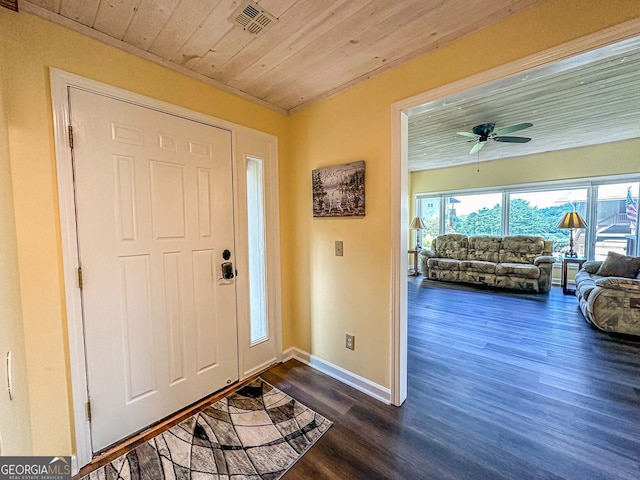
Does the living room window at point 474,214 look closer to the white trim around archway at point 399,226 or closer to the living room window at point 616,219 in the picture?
the living room window at point 616,219

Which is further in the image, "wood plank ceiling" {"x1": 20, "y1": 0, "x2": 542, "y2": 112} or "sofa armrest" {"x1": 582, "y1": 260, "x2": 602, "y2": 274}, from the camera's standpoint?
"sofa armrest" {"x1": 582, "y1": 260, "x2": 602, "y2": 274}

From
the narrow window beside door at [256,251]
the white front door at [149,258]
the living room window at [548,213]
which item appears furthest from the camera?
the living room window at [548,213]

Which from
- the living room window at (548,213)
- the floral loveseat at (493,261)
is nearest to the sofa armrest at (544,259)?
the floral loveseat at (493,261)

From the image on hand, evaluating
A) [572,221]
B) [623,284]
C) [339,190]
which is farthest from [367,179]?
[572,221]

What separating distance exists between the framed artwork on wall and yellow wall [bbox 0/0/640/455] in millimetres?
73

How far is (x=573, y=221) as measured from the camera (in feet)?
14.5

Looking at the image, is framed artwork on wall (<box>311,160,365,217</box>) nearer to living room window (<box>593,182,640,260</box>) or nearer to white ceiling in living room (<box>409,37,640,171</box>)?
white ceiling in living room (<box>409,37,640,171</box>)

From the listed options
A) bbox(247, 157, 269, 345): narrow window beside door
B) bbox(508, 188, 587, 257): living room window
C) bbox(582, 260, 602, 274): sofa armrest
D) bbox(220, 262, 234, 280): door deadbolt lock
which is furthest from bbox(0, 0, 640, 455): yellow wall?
bbox(508, 188, 587, 257): living room window

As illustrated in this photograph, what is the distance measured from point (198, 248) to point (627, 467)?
279 centimetres

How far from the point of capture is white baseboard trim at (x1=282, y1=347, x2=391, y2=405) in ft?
6.34

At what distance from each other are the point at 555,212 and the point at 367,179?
18.0 feet

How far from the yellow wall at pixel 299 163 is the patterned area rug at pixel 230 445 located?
39 centimetres

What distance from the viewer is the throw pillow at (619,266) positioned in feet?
11.8

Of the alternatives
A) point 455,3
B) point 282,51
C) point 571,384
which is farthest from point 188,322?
point 571,384
